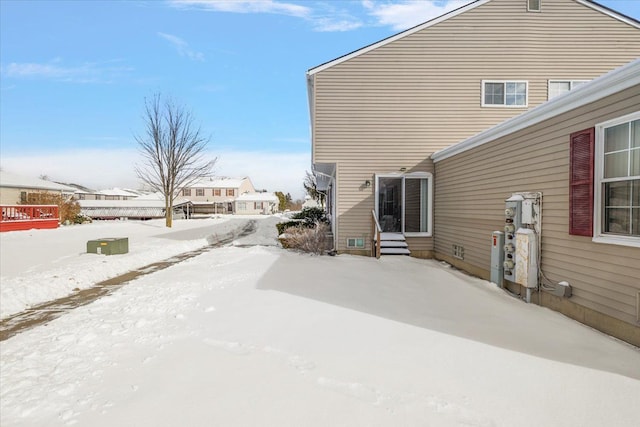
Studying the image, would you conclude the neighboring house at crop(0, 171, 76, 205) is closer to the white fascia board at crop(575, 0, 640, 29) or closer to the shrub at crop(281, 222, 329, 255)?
the shrub at crop(281, 222, 329, 255)


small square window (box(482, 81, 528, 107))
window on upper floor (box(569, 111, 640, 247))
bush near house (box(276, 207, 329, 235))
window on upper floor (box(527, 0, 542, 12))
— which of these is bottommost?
bush near house (box(276, 207, 329, 235))

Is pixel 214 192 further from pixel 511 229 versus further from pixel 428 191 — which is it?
pixel 511 229

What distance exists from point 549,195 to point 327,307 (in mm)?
4177

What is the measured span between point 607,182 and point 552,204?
3.52 ft

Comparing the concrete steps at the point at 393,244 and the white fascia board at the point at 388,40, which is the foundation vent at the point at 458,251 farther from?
the white fascia board at the point at 388,40

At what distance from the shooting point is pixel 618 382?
3.10 metres

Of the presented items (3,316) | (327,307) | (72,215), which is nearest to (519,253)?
(327,307)

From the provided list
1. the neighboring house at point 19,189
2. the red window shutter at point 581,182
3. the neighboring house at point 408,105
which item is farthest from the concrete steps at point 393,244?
the neighboring house at point 19,189

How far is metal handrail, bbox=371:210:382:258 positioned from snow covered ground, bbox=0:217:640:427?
3862mm

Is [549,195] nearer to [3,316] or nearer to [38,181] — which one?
[3,316]

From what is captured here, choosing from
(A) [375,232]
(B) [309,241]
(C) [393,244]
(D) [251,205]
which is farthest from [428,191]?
(D) [251,205]

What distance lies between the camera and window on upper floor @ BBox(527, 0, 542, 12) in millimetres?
10484

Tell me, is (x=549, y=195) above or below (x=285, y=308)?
above

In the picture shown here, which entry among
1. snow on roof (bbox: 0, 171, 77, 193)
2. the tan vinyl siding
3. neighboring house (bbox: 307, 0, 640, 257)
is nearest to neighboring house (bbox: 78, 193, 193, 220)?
snow on roof (bbox: 0, 171, 77, 193)
